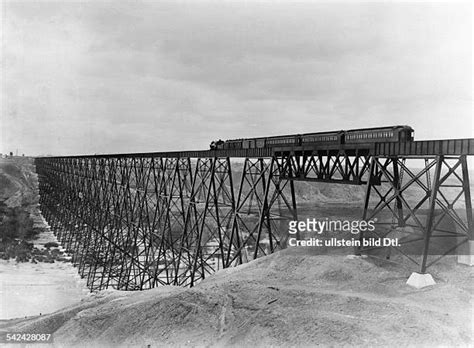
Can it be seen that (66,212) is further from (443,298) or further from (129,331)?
(443,298)

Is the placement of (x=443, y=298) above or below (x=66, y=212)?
above

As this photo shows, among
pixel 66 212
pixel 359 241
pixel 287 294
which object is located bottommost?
pixel 66 212

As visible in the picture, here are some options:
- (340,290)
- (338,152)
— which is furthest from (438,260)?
(338,152)

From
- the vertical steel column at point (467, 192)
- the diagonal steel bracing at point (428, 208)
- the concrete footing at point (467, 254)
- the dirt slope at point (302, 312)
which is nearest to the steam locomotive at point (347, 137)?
the diagonal steel bracing at point (428, 208)

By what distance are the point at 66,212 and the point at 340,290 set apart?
129 feet

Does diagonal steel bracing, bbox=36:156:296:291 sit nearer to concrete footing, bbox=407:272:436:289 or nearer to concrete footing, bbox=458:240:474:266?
concrete footing, bbox=407:272:436:289

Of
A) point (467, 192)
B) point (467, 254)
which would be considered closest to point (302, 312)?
point (467, 192)

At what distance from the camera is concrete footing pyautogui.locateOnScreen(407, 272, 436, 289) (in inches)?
403

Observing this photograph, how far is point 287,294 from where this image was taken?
10.2 meters

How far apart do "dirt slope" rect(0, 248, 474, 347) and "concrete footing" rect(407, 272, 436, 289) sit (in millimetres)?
209

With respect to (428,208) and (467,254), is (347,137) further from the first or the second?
(467,254)

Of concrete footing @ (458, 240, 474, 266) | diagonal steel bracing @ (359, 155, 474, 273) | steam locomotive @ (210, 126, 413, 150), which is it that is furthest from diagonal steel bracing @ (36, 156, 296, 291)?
concrete footing @ (458, 240, 474, 266)

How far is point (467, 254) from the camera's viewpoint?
36.7 ft

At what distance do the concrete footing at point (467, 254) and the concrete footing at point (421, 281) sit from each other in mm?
1553
